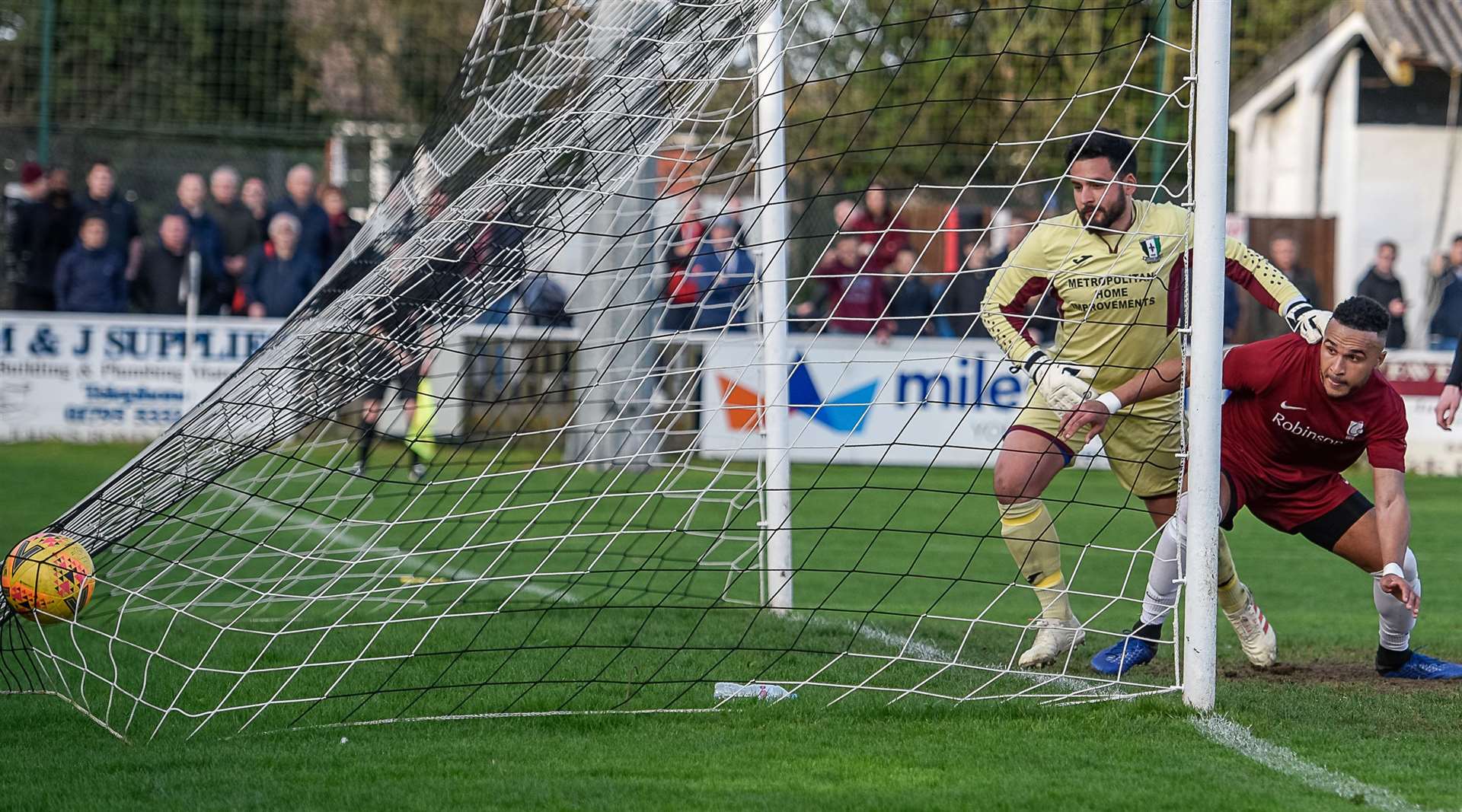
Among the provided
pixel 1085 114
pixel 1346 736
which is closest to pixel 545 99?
pixel 1346 736

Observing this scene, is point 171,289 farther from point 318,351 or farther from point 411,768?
point 411,768

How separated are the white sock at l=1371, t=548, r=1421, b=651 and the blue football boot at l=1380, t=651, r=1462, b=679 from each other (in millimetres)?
105

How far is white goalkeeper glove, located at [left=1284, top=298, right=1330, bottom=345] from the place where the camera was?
5395mm

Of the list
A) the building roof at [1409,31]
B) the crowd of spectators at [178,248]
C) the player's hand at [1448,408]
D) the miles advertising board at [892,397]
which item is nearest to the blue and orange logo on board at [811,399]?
the miles advertising board at [892,397]

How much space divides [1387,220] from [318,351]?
16.8 m

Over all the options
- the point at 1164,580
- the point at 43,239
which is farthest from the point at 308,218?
the point at 1164,580

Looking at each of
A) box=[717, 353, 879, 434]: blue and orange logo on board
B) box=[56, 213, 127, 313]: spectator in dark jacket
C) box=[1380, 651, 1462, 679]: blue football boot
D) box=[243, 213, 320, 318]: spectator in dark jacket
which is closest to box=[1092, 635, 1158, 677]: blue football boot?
box=[1380, 651, 1462, 679]: blue football boot

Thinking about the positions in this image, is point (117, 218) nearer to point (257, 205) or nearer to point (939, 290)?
point (257, 205)

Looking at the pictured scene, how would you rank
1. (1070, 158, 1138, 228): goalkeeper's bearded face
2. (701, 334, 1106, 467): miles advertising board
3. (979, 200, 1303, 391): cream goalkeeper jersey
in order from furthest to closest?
(701, 334, 1106, 467): miles advertising board < (979, 200, 1303, 391): cream goalkeeper jersey < (1070, 158, 1138, 228): goalkeeper's bearded face

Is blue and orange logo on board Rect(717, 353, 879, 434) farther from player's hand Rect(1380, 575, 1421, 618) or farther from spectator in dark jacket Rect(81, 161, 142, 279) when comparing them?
player's hand Rect(1380, 575, 1421, 618)

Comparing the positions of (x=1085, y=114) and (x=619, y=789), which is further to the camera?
(x=1085, y=114)

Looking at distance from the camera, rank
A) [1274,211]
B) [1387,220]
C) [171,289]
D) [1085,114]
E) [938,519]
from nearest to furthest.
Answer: [938,519]
[171,289]
[1085,114]
[1387,220]
[1274,211]

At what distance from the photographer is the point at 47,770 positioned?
4.38 metres

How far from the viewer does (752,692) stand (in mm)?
5305
